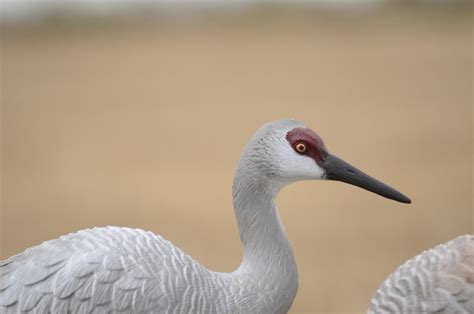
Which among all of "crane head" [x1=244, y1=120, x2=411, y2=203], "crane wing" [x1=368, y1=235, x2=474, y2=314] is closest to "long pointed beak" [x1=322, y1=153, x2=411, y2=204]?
"crane head" [x1=244, y1=120, x2=411, y2=203]

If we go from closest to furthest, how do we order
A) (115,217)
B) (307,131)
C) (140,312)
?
(140,312), (307,131), (115,217)

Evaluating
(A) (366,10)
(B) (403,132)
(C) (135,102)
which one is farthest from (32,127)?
(A) (366,10)

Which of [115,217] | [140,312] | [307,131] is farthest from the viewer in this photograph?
[115,217]

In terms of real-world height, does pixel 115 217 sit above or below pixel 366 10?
below

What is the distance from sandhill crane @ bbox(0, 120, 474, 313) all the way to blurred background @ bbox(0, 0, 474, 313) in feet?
5.41

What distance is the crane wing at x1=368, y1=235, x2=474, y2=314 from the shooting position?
9.45ft

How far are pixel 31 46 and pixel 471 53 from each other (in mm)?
7837

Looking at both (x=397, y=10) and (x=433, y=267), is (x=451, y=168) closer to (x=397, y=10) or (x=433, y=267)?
(x=433, y=267)

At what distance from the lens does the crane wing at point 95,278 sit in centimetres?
285

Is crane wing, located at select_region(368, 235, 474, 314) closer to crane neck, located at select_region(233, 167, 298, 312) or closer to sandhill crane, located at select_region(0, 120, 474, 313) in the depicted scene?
sandhill crane, located at select_region(0, 120, 474, 313)

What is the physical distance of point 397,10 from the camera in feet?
55.2

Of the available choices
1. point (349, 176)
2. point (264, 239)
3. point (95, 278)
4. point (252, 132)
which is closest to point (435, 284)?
A: point (349, 176)

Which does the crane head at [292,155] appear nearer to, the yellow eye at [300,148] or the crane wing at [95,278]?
the yellow eye at [300,148]

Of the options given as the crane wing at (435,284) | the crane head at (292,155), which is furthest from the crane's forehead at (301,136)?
the crane wing at (435,284)
